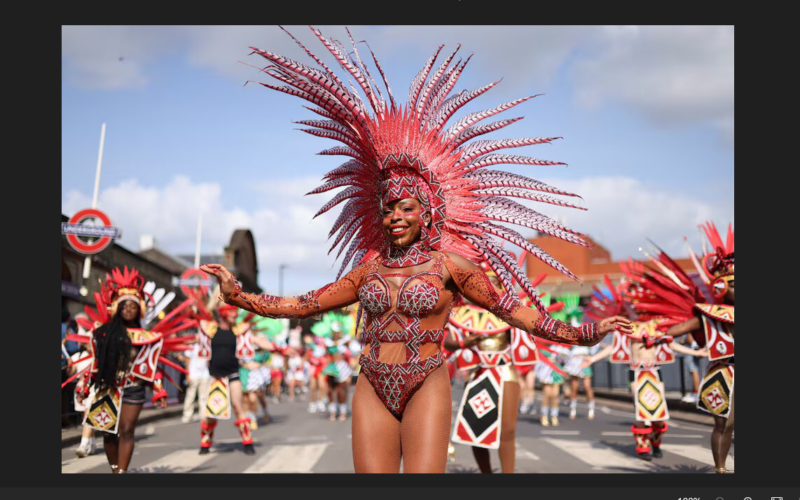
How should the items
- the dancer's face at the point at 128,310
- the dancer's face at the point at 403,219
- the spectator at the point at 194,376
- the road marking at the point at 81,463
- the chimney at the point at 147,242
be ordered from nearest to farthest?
the dancer's face at the point at 403,219
the dancer's face at the point at 128,310
the road marking at the point at 81,463
the spectator at the point at 194,376
the chimney at the point at 147,242

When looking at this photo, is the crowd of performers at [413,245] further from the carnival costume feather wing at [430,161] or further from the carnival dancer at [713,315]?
the carnival dancer at [713,315]

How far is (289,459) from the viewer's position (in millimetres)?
10141

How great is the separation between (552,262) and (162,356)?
208 inches

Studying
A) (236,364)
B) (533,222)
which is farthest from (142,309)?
(533,222)

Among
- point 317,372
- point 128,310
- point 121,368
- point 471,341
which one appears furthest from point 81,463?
point 317,372

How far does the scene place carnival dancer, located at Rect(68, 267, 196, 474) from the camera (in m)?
7.50

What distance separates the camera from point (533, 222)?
14.9 ft

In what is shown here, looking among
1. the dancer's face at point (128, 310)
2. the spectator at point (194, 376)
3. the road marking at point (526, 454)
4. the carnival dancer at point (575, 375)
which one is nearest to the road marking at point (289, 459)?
the dancer's face at point (128, 310)

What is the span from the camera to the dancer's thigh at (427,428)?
3947 millimetres

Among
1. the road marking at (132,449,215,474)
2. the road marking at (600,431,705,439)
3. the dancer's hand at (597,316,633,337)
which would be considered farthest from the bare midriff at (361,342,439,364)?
the road marking at (600,431,705,439)

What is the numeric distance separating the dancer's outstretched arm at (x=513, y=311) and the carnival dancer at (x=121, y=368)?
4531 mm

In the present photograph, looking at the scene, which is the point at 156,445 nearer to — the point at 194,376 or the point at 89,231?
Result: the point at 194,376

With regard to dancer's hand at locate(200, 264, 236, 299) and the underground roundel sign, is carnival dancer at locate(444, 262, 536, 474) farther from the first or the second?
the underground roundel sign

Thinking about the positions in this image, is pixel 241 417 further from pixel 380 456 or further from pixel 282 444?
pixel 380 456
